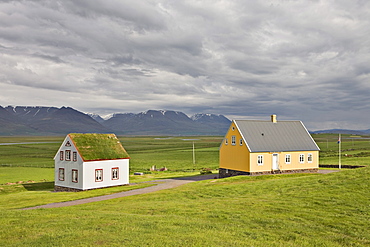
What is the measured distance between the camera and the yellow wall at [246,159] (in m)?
49.1

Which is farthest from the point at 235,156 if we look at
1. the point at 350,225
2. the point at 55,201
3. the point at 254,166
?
the point at 350,225

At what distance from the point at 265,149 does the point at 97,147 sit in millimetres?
28132

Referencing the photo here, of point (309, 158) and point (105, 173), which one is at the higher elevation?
point (309, 158)

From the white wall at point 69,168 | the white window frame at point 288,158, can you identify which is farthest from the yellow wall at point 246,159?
the white wall at point 69,168

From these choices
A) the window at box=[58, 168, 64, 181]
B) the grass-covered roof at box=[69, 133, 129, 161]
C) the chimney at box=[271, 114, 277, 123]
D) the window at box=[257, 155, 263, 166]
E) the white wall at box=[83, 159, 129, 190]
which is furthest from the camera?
the chimney at box=[271, 114, 277, 123]

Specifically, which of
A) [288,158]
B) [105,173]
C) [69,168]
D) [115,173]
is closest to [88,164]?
[105,173]

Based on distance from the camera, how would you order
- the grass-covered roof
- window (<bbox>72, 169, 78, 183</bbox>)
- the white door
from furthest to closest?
1. the white door
2. the grass-covered roof
3. window (<bbox>72, 169, 78, 183</bbox>)

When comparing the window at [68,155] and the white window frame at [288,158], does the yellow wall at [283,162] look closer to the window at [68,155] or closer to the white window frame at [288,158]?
the white window frame at [288,158]

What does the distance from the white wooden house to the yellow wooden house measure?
18.8 m

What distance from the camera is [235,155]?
170 feet

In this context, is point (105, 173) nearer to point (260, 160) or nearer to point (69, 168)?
point (69, 168)

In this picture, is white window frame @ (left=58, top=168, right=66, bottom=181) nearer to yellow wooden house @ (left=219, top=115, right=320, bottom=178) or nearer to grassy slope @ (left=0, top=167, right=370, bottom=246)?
yellow wooden house @ (left=219, top=115, right=320, bottom=178)

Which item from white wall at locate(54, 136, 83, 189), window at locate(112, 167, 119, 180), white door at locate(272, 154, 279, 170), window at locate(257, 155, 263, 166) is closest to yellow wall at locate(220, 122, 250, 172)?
window at locate(257, 155, 263, 166)

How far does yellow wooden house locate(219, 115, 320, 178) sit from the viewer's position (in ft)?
163
